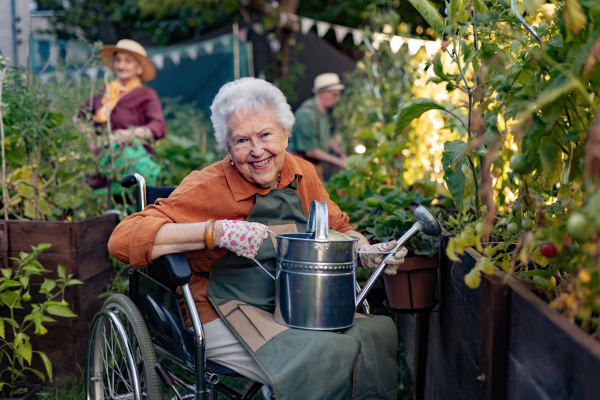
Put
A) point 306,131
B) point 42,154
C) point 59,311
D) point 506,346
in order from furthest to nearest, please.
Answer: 1. point 306,131
2. point 42,154
3. point 59,311
4. point 506,346

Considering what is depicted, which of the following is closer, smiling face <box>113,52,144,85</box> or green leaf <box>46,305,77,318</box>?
green leaf <box>46,305,77,318</box>

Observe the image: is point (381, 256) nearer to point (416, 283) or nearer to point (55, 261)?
point (416, 283)

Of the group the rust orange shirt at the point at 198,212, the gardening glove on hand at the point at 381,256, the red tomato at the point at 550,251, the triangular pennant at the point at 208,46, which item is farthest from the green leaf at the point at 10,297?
the triangular pennant at the point at 208,46

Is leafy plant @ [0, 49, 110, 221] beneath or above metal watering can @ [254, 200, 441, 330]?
above

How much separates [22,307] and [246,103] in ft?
4.19

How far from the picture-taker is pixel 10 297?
1.88 metres

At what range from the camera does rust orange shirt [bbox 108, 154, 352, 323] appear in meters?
1.41

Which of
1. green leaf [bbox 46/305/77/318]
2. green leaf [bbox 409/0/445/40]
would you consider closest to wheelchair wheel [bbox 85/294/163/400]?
green leaf [bbox 46/305/77/318]

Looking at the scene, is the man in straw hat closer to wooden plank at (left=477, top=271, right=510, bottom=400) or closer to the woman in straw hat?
the woman in straw hat

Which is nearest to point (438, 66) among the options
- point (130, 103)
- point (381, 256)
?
point (381, 256)

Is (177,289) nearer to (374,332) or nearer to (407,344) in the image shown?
(374,332)

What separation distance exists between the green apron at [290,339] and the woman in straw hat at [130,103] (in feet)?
4.86

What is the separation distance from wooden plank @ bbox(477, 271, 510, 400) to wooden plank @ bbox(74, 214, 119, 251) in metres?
1.75

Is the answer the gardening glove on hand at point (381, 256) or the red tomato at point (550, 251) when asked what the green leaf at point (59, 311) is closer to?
the gardening glove on hand at point (381, 256)
